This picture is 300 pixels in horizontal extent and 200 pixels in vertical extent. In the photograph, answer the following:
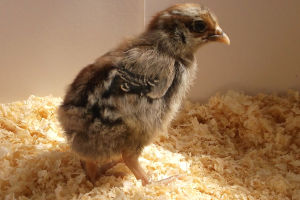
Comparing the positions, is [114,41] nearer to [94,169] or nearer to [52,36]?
[52,36]

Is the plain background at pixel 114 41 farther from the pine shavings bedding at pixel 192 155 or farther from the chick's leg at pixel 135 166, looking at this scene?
the chick's leg at pixel 135 166

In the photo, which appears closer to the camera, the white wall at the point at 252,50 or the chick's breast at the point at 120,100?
the chick's breast at the point at 120,100

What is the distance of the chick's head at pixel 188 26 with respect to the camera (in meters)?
1.51

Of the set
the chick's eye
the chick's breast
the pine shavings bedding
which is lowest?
the pine shavings bedding

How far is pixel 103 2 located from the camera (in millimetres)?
2350

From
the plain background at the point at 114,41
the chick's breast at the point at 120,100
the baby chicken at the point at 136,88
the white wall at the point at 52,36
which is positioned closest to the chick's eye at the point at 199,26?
the baby chicken at the point at 136,88

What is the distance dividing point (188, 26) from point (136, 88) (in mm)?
416

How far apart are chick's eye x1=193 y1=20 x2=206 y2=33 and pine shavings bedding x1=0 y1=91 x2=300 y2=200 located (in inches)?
32.4

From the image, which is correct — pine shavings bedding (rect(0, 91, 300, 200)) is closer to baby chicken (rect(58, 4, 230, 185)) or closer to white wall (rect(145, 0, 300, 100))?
white wall (rect(145, 0, 300, 100))

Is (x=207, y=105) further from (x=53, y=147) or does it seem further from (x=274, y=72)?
(x=53, y=147)

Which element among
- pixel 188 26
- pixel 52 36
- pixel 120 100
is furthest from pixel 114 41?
pixel 120 100

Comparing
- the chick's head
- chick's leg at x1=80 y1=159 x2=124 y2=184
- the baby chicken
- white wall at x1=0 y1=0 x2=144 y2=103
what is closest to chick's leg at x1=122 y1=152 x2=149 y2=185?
the baby chicken

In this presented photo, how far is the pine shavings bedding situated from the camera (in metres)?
1.62

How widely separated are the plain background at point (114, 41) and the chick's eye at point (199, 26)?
841 millimetres
